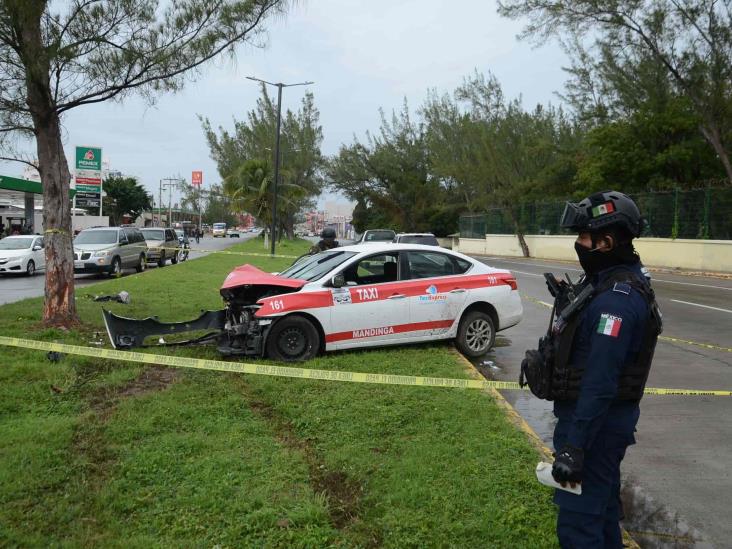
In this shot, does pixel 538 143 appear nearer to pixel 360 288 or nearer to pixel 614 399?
pixel 360 288

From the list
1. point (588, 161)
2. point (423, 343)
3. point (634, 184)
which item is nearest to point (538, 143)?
point (588, 161)

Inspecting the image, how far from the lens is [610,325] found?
2.60 meters

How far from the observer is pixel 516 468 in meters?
4.19

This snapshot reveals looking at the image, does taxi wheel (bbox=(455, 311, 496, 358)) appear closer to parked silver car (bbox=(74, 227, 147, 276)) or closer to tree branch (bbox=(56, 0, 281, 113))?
tree branch (bbox=(56, 0, 281, 113))

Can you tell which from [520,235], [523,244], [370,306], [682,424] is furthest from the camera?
[520,235]

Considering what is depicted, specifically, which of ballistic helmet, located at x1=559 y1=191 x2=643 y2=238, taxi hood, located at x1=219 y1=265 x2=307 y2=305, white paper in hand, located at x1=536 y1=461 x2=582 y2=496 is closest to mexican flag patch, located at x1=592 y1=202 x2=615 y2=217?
ballistic helmet, located at x1=559 y1=191 x2=643 y2=238

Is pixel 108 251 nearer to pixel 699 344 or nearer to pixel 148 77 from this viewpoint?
pixel 148 77

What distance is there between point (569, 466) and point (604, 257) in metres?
0.91

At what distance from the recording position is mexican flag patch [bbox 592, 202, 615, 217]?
2.74m

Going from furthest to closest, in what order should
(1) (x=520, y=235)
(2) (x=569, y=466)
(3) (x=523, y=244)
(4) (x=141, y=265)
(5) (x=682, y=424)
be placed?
1. (1) (x=520, y=235)
2. (3) (x=523, y=244)
3. (4) (x=141, y=265)
4. (5) (x=682, y=424)
5. (2) (x=569, y=466)

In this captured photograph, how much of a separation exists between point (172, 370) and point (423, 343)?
3246mm

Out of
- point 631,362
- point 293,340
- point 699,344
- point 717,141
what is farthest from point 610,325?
point 717,141

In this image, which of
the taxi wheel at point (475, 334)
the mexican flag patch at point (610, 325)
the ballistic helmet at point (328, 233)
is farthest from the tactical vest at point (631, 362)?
the ballistic helmet at point (328, 233)

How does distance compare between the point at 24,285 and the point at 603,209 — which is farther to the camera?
the point at 24,285
